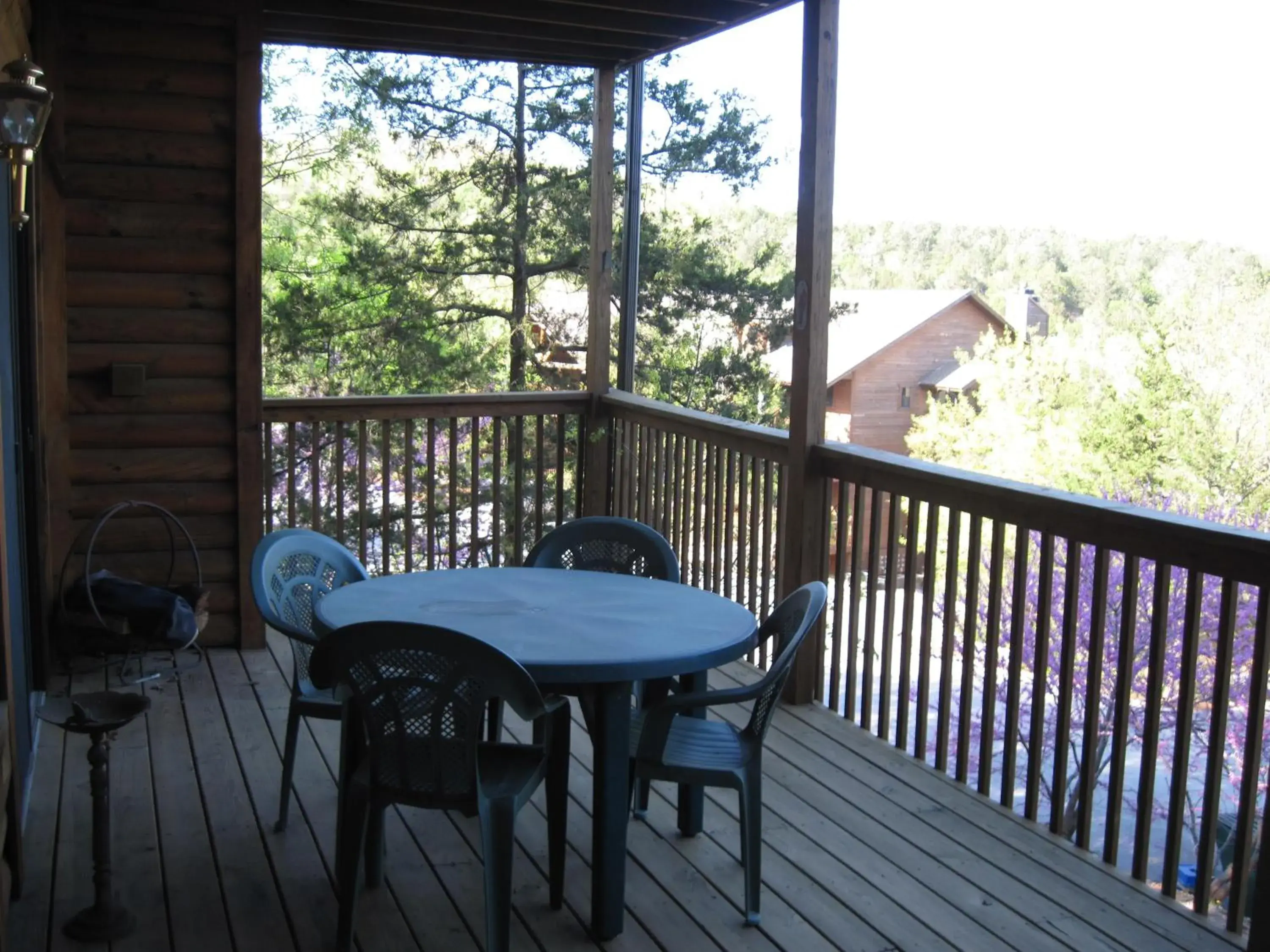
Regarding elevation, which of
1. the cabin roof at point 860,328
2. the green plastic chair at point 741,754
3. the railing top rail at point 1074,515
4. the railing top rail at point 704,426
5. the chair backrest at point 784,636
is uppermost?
the cabin roof at point 860,328

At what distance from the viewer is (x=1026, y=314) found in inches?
422

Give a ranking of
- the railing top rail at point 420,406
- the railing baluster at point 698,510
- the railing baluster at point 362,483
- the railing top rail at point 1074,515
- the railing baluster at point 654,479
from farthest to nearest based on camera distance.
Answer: the railing baluster at point 654,479 → the railing baluster at point 362,483 → the railing top rail at point 420,406 → the railing baluster at point 698,510 → the railing top rail at point 1074,515

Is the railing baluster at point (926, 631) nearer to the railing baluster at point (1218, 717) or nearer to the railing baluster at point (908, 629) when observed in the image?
the railing baluster at point (908, 629)

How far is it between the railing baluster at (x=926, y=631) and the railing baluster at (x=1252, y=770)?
1056mm

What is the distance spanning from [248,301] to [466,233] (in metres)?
4.21

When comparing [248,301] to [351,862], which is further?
[248,301]

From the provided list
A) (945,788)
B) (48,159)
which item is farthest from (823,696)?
(48,159)

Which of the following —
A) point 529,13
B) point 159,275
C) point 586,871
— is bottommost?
point 586,871

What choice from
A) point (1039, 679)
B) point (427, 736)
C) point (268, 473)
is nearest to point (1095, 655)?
point (1039, 679)

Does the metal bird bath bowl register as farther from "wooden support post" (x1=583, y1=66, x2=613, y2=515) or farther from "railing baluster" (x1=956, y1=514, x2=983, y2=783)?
"wooden support post" (x1=583, y1=66, x2=613, y2=515)

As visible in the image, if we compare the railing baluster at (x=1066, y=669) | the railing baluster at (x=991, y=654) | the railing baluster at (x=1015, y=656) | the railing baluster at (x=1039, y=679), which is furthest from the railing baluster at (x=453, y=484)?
the railing baluster at (x=1066, y=669)

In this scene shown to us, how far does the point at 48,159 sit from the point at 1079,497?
3.48 meters

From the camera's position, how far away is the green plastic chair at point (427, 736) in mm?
2316

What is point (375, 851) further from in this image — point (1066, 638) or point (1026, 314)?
point (1026, 314)
